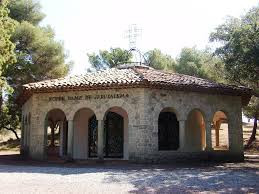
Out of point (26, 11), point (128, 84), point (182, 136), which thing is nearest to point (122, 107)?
point (128, 84)

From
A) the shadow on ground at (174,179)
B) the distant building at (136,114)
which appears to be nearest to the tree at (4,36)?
the distant building at (136,114)

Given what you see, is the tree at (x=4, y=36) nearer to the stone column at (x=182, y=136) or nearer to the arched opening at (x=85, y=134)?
the arched opening at (x=85, y=134)

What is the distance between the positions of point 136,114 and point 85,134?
4.21 metres

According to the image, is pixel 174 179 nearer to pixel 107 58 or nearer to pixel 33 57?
pixel 33 57

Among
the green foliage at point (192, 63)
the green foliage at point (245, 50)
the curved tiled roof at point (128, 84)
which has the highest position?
the green foliage at point (192, 63)

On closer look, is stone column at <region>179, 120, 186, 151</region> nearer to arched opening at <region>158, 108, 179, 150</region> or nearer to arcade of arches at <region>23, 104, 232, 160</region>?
arcade of arches at <region>23, 104, 232, 160</region>

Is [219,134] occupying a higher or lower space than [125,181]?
higher

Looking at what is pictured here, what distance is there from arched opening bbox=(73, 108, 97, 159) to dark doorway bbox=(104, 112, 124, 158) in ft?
2.79

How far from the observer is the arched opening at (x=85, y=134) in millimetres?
18234

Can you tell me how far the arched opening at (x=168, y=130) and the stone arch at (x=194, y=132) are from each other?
127 cm

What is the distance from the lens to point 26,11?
1174 inches

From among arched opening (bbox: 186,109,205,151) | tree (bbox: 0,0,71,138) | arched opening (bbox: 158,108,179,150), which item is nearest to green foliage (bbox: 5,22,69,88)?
tree (bbox: 0,0,71,138)

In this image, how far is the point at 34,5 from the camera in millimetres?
30438

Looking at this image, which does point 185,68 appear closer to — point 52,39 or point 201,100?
point 52,39
